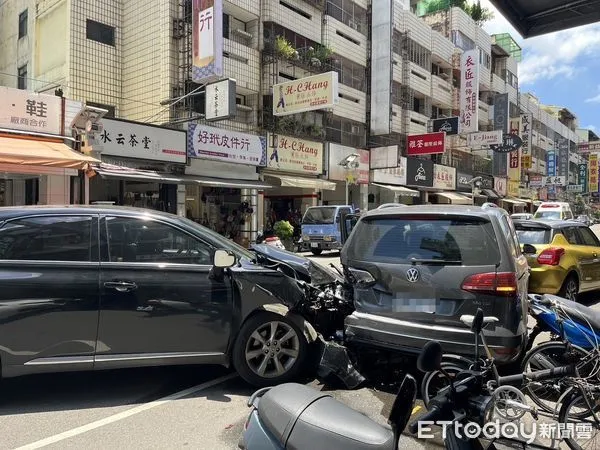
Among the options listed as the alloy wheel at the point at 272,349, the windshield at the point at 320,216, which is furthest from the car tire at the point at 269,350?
the windshield at the point at 320,216

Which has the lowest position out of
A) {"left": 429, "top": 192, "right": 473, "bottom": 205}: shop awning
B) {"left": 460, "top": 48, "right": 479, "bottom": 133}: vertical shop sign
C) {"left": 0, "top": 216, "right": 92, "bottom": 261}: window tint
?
{"left": 0, "top": 216, "right": 92, "bottom": 261}: window tint

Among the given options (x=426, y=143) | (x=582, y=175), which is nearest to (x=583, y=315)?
(x=426, y=143)

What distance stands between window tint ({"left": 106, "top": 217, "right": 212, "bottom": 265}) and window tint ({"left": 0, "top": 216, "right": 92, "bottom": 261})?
0.20 m

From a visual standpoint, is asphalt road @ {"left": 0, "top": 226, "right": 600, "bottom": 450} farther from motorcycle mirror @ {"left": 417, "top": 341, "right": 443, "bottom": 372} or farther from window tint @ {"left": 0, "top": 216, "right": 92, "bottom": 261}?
motorcycle mirror @ {"left": 417, "top": 341, "right": 443, "bottom": 372}

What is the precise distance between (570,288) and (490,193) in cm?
3728

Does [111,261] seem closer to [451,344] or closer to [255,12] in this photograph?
[451,344]

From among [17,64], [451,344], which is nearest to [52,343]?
[451,344]

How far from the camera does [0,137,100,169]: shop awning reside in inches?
470

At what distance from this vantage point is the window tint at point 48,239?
4.10 meters

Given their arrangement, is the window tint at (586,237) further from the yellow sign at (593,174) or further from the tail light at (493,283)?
the yellow sign at (593,174)

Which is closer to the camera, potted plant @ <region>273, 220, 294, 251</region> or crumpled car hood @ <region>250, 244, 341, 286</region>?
crumpled car hood @ <region>250, 244, 341, 286</region>

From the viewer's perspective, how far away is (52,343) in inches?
158

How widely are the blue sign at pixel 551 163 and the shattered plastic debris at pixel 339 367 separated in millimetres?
63086

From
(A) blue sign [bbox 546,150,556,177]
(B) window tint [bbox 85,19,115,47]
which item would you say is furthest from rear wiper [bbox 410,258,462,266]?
(A) blue sign [bbox 546,150,556,177]
